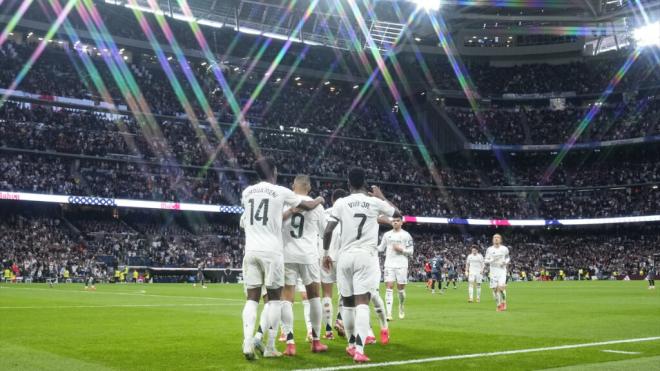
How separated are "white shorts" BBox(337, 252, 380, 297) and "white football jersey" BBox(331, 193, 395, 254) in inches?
4.7

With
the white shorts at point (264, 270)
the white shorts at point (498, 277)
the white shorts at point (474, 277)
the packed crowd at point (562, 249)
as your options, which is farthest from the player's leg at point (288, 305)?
the packed crowd at point (562, 249)

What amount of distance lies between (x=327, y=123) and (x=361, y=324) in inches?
2708

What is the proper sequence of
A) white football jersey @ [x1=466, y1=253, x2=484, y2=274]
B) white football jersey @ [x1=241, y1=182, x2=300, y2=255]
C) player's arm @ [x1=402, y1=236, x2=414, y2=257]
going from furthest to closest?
white football jersey @ [x1=466, y1=253, x2=484, y2=274]
player's arm @ [x1=402, y1=236, x2=414, y2=257]
white football jersey @ [x1=241, y1=182, x2=300, y2=255]

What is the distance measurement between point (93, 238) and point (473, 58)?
5063cm

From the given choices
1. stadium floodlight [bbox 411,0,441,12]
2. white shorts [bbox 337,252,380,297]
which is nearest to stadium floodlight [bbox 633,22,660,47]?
stadium floodlight [bbox 411,0,441,12]

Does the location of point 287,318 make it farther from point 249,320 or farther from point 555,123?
point 555,123

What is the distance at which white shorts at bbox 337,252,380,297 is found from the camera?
32.5ft

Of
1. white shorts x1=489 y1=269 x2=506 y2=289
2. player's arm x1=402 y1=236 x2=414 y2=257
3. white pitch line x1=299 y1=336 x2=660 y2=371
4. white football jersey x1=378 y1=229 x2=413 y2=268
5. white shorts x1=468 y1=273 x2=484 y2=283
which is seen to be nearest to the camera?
white pitch line x1=299 y1=336 x2=660 y2=371

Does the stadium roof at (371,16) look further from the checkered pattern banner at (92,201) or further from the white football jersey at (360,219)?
the white football jersey at (360,219)

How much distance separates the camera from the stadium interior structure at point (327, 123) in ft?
181

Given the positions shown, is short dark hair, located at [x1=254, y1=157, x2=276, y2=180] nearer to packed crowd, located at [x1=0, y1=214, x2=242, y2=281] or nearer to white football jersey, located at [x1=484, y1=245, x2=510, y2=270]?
white football jersey, located at [x1=484, y1=245, x2=510, y2=270]

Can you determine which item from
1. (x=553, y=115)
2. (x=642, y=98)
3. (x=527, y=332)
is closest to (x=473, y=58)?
(x=553, y=115)

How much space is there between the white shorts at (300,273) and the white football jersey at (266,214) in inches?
22.6

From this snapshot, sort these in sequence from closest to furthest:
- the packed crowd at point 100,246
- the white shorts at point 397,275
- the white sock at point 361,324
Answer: the white sock at point 361,324, the white shorts at point 397,275, the packed crowd at point 100,246
